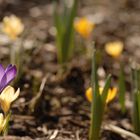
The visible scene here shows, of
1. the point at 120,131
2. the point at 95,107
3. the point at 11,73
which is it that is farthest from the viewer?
the point at 120,131

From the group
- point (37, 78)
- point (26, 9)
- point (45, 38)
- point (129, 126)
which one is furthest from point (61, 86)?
point (26, 9)

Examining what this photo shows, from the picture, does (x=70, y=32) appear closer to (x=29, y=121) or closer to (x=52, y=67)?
(x=52, y=67)

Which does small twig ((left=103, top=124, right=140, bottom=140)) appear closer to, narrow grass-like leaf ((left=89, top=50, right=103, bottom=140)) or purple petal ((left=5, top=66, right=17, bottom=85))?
narrow grass-like leaf ((left=89, top=50, right=103, bottom=140))

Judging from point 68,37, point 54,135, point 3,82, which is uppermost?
point 68,37

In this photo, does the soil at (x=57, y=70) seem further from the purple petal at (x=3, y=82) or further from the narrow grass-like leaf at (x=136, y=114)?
the purple petal at (x=3, y=82)

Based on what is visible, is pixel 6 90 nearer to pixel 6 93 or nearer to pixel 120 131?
pixel 6 93

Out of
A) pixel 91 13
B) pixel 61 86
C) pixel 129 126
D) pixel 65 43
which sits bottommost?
pixel 129 126

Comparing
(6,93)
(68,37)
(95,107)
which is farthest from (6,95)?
(68,37)

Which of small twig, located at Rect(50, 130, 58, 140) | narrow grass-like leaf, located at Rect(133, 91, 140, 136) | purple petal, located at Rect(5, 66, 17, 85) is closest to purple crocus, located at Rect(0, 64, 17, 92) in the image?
purple petal, located at Rect(5, 66, 17, 85)
